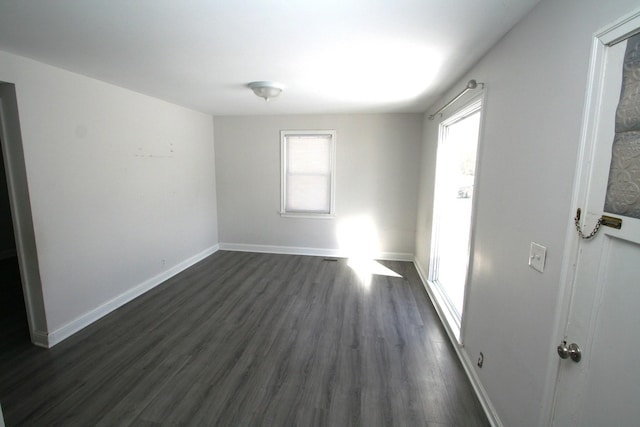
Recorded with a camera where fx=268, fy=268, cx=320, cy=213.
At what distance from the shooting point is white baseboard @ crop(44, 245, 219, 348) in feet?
7.74

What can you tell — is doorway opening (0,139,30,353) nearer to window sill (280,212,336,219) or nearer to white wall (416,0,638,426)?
window sill (280,212,336,219)

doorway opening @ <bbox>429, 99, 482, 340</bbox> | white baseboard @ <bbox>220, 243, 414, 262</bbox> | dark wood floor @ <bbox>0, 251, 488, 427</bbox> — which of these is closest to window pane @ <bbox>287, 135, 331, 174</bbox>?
white baseboard @ <bbox>220, 243, 414, 262</bbox>

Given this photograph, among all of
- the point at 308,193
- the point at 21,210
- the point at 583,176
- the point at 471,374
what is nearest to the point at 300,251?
the point at 308,193

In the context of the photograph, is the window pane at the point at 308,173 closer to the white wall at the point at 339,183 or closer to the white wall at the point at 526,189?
the white wall at the point at 339,183

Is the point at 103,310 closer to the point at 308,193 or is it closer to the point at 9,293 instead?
the point at 9,293

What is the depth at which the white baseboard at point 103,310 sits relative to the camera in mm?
2359

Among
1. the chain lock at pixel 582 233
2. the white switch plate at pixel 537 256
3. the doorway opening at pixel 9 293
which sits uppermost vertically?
the chain lock at pixel 582 233

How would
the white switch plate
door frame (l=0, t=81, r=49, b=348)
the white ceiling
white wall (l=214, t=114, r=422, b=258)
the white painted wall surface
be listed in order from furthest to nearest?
white wall (l=214, t=114, r=422, b=258), the white painted wall surface, door frame (l=0, t=81, r=49, b=348), the white ceiling, the white switch plate

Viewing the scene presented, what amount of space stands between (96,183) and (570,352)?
3725 mm

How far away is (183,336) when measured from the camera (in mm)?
2512

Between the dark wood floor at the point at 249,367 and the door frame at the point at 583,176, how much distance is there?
0.83 m

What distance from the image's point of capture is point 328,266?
4.34 m

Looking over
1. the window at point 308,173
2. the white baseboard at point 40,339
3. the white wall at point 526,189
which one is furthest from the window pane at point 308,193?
the white baseboard at point 40,339

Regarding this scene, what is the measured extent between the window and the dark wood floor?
72.1 inches
